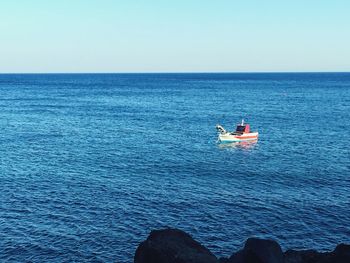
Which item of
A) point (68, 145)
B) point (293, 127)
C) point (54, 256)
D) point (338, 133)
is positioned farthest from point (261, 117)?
point (54, 256)

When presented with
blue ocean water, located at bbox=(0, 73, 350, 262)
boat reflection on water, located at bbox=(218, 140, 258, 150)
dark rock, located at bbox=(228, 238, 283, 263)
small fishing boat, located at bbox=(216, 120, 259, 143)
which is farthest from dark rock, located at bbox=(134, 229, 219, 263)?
small fishing boat, located at bbox=(216, 120, 259, 143)

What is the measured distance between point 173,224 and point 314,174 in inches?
1011

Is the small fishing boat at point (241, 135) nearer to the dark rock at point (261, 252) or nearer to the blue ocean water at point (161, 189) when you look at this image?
the blue ocean water at point (161, 189)

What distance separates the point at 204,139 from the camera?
86.5m

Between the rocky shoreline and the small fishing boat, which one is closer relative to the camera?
the rocky shoreline

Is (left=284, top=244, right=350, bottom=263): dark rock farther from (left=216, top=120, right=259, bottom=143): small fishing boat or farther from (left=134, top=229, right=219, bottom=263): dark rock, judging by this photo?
(left=216, top=120, right=259, bottom=143): small fishing boat

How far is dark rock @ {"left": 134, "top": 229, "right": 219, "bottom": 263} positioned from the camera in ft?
64.9

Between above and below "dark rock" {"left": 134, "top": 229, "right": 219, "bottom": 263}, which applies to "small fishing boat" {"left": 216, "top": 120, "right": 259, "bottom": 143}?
below

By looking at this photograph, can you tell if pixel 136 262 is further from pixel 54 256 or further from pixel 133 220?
pixel 133 220

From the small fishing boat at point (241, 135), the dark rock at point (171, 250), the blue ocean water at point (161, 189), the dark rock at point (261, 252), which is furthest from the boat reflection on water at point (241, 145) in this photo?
the dark rock at point (171, 250)

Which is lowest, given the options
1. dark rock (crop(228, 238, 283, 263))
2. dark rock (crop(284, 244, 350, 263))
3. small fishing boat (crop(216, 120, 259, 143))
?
small fishing boat (crop(216, 120, 259, 143))

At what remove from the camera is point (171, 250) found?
65.9ft

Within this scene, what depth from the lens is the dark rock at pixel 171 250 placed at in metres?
19.8

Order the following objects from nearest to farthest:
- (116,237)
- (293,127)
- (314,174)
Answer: (116,237), (314,174), (293,127)
